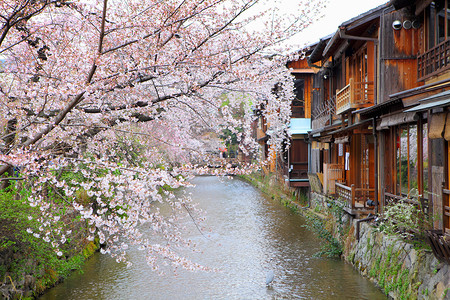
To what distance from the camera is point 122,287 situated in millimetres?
9680

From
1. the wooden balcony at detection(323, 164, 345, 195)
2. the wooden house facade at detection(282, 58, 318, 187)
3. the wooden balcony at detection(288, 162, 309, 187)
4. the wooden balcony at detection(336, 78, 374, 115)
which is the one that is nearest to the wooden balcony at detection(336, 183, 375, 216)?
the wooden balcony at detection(323, 164, 345, 195)

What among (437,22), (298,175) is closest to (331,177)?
(298,175)

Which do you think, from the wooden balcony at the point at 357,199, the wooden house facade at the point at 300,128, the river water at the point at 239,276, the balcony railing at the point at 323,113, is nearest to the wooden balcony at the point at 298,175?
the wooden house facade at the point at 300,128

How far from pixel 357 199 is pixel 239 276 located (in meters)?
4.52

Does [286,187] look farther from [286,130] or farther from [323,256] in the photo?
[323,256]

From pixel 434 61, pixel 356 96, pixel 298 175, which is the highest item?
→ pixel 434 61

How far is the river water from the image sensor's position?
30.1ft

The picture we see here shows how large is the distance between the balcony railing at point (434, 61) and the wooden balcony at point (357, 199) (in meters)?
3.54

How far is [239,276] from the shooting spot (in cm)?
1046

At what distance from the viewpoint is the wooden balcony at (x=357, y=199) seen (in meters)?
11.3

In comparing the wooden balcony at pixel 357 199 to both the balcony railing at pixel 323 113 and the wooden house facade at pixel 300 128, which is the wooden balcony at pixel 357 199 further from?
the wooden house facade at pixel 300 128

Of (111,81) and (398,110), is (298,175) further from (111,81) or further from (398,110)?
(111,81)

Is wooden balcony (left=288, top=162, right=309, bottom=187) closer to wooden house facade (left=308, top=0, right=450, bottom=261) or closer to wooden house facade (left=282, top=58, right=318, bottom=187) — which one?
wooden house facade (left=282, top=58, right=318, bottom=187)

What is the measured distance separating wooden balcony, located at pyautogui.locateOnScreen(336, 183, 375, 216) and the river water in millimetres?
1532
